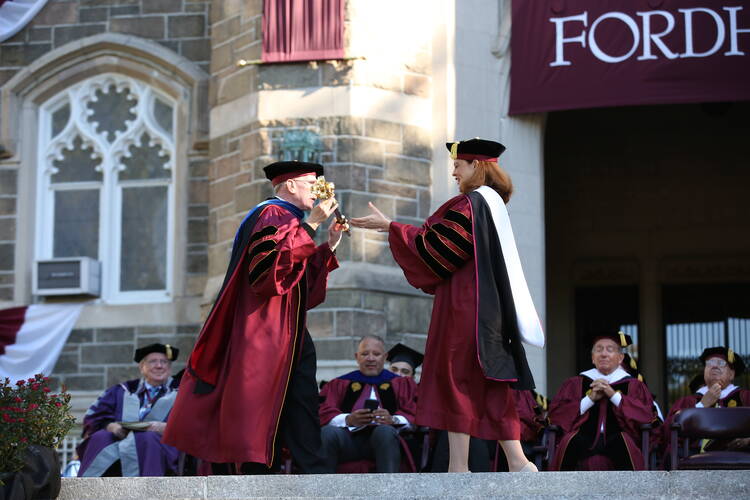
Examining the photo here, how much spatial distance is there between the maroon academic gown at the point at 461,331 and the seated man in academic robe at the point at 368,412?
1.84 metres

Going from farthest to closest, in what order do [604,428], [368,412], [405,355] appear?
[405,355], [604,428], [368,412]

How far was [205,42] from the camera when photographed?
562 inches

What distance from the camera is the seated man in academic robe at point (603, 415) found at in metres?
9.91

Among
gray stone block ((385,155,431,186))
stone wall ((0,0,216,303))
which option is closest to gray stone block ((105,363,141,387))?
stone wall ((0,0,216,303))

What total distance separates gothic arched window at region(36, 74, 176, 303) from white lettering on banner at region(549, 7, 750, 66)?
4.03m

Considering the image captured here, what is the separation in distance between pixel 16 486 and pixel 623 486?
2960mm

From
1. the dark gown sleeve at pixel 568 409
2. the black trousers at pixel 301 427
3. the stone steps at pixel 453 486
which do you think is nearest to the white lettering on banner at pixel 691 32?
the dark gown sleeve at pixel 568 409

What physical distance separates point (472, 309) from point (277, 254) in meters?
1.11

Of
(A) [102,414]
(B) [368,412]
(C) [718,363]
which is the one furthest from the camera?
(A) [102,414]

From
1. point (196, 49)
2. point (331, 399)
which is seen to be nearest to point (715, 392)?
point (331, 399)

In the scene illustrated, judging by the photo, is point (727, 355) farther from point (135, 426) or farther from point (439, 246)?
point (135, 426)

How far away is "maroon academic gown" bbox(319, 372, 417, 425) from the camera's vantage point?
10.5 m

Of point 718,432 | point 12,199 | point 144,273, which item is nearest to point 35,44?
point 12,199

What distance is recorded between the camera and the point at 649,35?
12836mm
